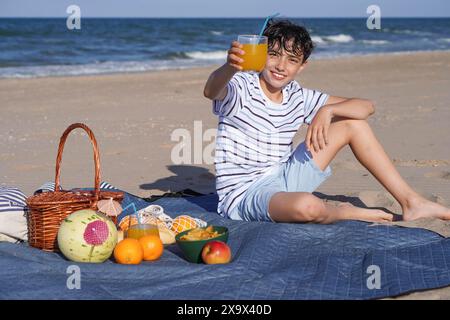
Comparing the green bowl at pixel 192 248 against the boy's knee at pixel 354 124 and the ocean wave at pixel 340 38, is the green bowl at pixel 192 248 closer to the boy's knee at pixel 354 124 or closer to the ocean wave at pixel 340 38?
the boy's knee at pixel 354 124

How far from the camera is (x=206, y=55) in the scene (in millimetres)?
20688

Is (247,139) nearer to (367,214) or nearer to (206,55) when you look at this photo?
(367,214)

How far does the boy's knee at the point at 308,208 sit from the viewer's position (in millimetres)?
3779

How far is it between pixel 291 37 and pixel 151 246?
1.43 m

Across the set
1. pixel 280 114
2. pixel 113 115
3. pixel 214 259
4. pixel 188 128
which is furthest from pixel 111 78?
pixel 214 259

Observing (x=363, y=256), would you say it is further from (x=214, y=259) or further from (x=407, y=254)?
(x=214, y=259)

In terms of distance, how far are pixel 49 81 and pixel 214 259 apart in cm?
982

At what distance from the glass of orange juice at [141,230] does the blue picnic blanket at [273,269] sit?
0.47ft

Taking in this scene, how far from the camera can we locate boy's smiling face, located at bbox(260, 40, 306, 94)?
13.1 feet

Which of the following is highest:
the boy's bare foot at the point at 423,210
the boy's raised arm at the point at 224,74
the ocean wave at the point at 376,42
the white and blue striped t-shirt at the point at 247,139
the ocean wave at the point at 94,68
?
Result: the boy's raised arm at the point at 224,74

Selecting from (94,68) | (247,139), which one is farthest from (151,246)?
(94,68)

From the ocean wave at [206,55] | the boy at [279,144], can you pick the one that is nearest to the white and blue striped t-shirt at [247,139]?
the boy at [279,144]

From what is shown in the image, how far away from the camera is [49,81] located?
12.5m
